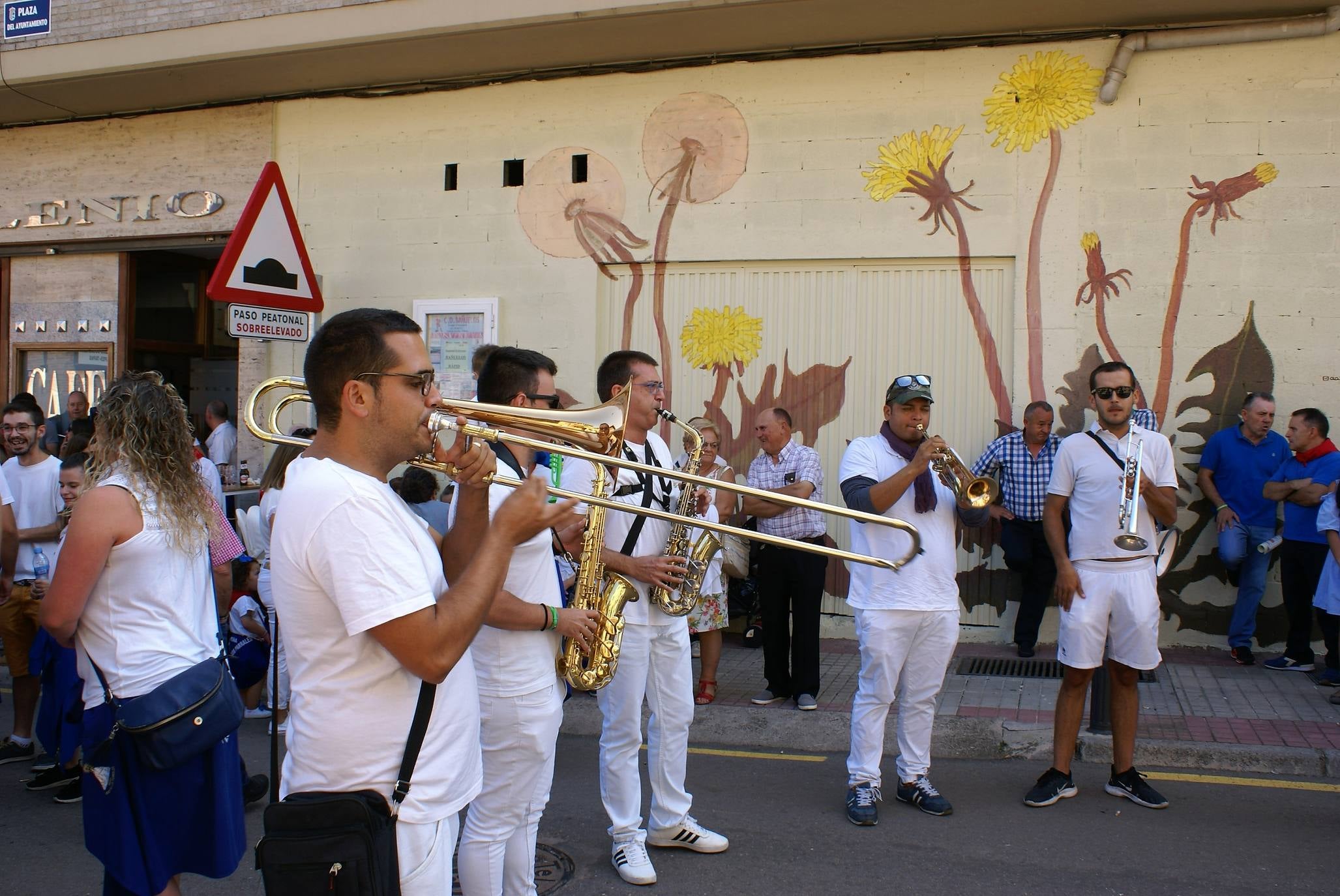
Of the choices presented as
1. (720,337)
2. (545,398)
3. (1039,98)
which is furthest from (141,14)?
(545,398)

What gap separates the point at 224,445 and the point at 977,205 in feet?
25.5

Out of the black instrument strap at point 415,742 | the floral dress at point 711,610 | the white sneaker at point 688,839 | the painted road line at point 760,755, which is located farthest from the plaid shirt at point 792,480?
the black instrument strap at point 415,742

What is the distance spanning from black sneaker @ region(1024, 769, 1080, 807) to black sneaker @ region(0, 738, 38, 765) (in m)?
5.60

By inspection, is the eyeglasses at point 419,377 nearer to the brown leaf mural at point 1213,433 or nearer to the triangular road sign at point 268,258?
the triangular road sign at point 268,258

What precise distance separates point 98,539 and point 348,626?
1637mm

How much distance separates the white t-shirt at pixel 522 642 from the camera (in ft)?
10.8

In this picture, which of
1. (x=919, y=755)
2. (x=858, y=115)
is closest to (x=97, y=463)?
(x=919, y=755)

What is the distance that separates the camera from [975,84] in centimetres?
809

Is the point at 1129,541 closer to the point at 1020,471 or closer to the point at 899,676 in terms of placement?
the point at 899,676

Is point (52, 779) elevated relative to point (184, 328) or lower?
lower

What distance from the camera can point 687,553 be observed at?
4633mm

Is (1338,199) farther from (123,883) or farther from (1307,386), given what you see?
(123,883)

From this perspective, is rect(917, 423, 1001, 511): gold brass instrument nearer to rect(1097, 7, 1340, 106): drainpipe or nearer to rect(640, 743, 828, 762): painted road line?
rect(640, 743, 828, 762): painted road line

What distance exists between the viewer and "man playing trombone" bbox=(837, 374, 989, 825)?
4.93m
